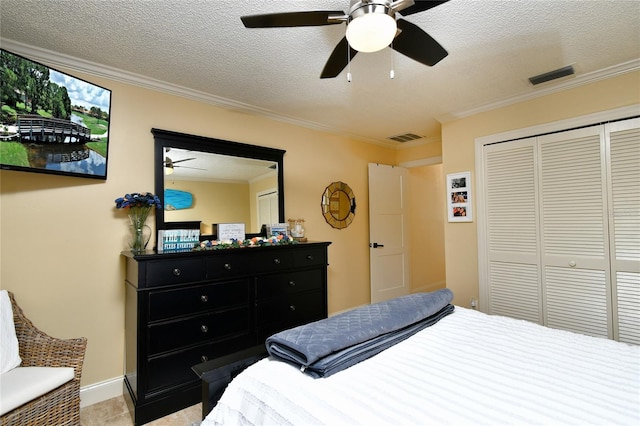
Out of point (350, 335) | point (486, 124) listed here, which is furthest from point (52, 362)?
point (486, 124)

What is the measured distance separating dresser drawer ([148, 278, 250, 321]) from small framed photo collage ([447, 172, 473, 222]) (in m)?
2.50

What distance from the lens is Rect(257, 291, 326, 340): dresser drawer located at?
255 centimetres

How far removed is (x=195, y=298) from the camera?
7.27ft

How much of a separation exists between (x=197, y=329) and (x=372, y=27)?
2.24m

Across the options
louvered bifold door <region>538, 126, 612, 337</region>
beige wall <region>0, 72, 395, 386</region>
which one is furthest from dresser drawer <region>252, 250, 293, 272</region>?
louvered bifold door <region>538, 126, 612, 337</region>

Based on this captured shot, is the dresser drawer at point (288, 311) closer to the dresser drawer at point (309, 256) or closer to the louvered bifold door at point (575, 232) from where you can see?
the dresser drawer at point (309, 256)

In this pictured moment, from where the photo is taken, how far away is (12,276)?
6.52 feet

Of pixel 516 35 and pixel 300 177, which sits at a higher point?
pixel 516 35

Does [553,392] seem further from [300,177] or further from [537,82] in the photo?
[300,177]

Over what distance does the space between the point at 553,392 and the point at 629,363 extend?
496mm

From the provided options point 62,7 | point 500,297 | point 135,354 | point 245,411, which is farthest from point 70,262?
point 500,297

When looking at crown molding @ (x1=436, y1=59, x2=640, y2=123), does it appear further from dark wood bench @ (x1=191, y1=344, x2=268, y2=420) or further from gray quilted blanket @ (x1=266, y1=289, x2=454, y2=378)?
dark wood bench @ (x1=191, y1=344, x2=268, y2=420)

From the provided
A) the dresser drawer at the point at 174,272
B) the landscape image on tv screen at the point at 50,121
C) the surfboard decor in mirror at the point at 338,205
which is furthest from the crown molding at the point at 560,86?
the landscape image on tv screen at the point at 50,121

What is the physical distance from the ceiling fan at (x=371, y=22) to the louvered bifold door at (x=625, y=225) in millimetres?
2044
